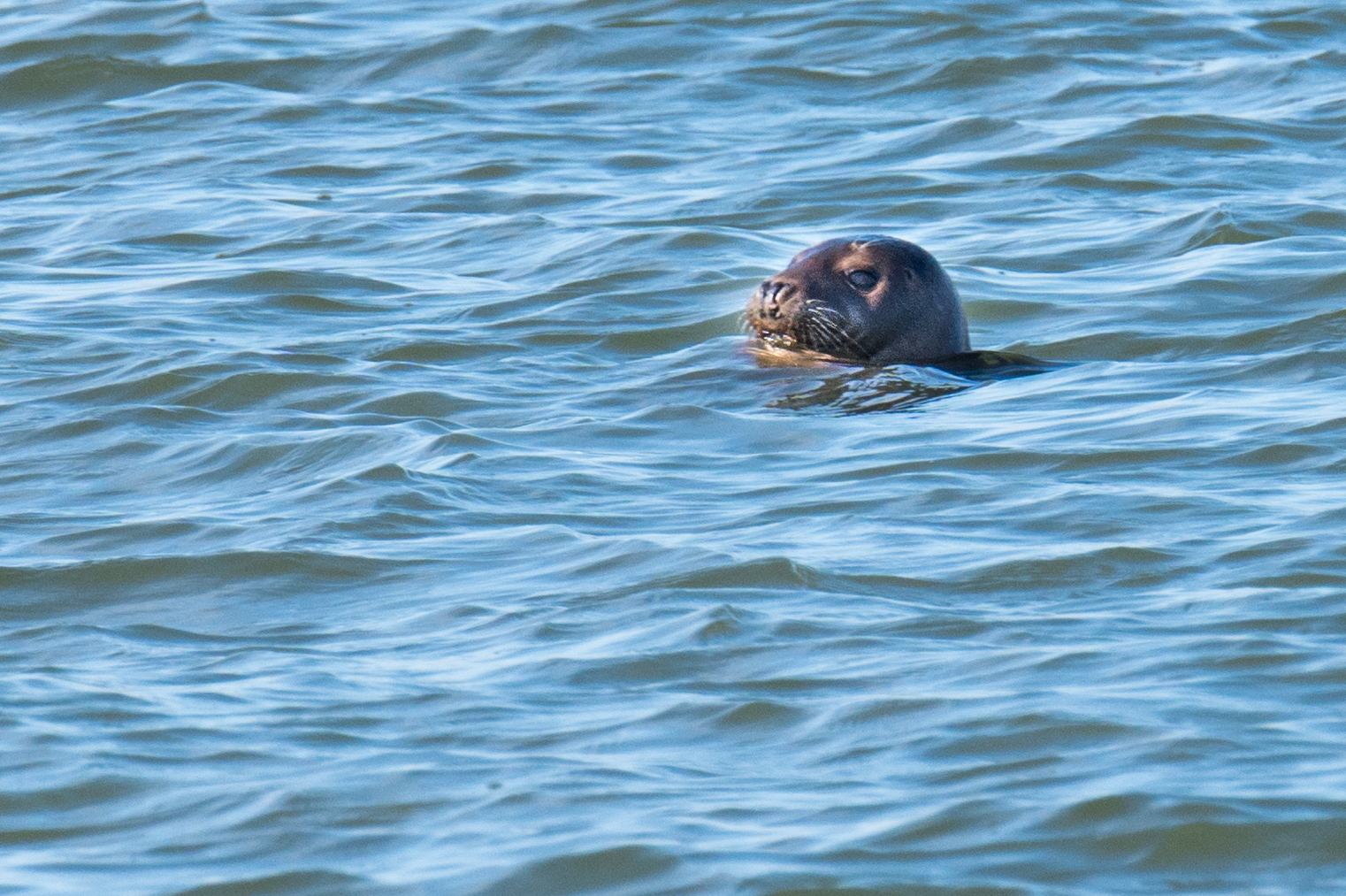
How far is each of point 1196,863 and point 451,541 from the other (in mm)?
2987

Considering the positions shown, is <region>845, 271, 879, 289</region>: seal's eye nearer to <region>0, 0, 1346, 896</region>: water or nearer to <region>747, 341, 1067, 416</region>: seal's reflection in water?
<region>747, 341, 1067, 416</region>: seal's reflection in water

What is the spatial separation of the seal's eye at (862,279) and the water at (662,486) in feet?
1.52

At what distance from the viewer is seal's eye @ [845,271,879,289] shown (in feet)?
32.1

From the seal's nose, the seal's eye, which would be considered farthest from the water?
the seal's eye

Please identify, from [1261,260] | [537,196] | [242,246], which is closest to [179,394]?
[242,246]

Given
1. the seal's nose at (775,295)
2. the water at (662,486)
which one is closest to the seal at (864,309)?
the seal's nose at (775,295)

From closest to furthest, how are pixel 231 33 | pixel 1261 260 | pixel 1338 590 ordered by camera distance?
pixel 1338 590
pixel 1261 260
pixel 231 33

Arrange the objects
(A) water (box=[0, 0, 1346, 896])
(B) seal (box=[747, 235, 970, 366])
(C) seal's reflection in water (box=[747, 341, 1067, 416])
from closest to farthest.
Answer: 1. (A) water (box=[0, 0, 1346, 896])
2. (C) seal's reflection in water (box=[747, 341, 1067, 416])
3. (B) seal (box=[747, 235, 970, 366])

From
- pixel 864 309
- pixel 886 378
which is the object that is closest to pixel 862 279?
pixel 864 309

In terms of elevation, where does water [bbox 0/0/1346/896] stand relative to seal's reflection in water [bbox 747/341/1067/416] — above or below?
above

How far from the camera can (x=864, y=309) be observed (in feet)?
32.0

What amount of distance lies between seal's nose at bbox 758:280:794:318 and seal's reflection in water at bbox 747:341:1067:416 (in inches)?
5.7

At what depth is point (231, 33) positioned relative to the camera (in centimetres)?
1711

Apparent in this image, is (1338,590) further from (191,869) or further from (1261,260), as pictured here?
(1261,260)
